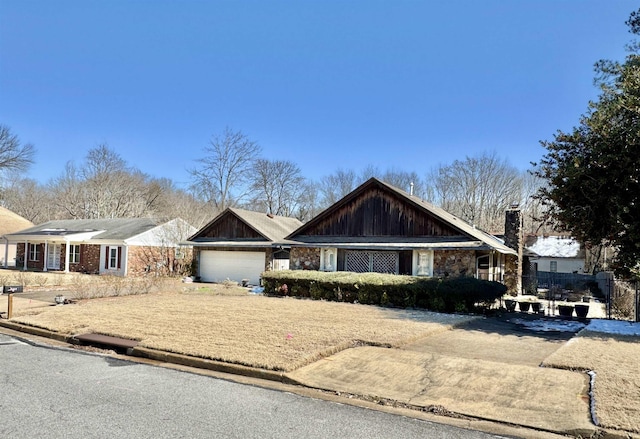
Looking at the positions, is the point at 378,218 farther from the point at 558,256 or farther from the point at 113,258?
the point at 558,256

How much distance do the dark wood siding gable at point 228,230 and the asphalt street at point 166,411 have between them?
67.4ft

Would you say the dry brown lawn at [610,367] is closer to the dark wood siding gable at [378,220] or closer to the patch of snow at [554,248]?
the dark wood siding gable at [378,220]

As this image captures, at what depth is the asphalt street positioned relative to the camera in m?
4.74

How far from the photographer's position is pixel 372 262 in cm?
2164

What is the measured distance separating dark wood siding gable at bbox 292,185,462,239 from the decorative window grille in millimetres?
1066

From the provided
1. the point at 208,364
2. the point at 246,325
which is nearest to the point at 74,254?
the point at 246,325

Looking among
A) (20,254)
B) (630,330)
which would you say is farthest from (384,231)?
(20,254)

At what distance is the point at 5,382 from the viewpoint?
6.48 m

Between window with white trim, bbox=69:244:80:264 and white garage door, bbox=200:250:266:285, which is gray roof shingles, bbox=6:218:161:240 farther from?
white garage door, bbox=200:250:266:285

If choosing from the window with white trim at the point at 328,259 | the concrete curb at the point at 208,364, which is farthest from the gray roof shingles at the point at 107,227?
the concrete curb at the point at 208,364

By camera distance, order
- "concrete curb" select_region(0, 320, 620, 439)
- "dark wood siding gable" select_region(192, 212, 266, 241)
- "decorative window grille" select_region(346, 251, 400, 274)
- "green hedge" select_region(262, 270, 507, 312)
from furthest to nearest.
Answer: "dark wood siding gable" select_region(192, 212, 266, 241)
"decorative window grille" select_region(346, 251, 400, 274)
"green hedge" select_region(262, 270, 507, 312)
"concrete curb" select_region(0, 320, 620, 439)

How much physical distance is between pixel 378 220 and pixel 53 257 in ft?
81.4

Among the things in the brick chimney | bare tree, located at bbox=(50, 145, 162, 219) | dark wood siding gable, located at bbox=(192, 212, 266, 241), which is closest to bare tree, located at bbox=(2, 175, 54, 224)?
bare tree, located at bbox=(50, 145, 162, 219)

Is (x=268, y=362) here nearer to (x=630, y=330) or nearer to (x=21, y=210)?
(x=630, y=330)
